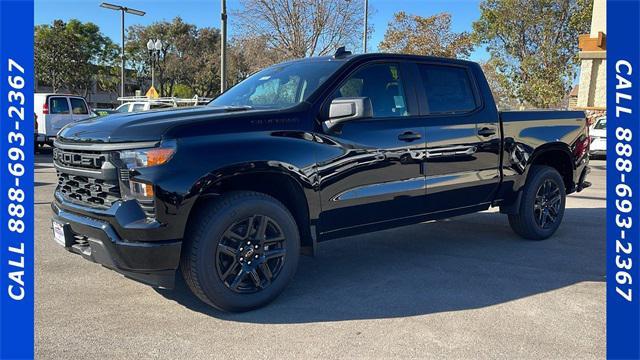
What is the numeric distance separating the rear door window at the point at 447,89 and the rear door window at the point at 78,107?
16.2 metres

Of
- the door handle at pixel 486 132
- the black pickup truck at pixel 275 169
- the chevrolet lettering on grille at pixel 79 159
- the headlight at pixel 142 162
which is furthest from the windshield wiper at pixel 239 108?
the door handle at pixel 486 132

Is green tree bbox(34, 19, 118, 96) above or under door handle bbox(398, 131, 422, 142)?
above

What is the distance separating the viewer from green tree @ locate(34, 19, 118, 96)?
48.8 meters

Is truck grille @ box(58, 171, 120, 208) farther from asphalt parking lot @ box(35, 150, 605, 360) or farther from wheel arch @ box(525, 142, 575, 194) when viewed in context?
wheel arch @ box(525, 142, 575, 194)

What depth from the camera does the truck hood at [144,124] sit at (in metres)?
3.72

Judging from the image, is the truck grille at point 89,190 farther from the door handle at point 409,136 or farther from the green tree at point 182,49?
the green tree at point 182,49

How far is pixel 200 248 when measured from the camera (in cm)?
379

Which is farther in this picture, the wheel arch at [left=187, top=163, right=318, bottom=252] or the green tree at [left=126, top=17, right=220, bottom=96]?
the green tree at [left=126, top=17, right=220, bottom=96]

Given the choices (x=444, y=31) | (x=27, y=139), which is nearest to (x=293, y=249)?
(x=27, y=139)

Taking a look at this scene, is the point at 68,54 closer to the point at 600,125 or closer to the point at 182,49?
the point at 182,49

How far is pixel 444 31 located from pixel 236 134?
1280 inches

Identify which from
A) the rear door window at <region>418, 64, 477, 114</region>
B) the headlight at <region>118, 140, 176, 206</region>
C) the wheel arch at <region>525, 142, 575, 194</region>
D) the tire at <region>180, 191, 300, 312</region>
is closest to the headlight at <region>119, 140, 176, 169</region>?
the headlight at <region>118, 140, 176, 206</region>

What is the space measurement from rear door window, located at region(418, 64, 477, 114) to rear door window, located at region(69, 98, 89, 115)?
16243 mm

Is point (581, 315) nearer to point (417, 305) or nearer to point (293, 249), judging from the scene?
point (417, 305)
